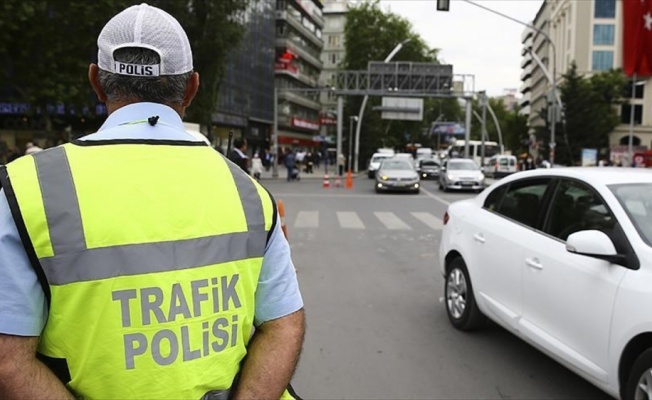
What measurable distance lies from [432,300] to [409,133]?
7446 centimetres

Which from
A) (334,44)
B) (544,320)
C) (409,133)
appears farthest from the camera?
(334,44)

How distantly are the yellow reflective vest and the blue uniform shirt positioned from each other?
0.03 meters

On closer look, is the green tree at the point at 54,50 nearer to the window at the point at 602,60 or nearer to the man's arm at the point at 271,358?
the man's arm at the point at 271,358

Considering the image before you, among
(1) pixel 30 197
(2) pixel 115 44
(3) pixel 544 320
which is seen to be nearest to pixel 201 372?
(1) pixel 30 197

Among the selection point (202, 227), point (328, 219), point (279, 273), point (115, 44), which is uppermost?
point (115, 44)

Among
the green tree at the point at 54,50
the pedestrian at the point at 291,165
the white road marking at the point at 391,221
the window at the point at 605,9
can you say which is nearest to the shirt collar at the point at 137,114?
the white road marking at the point at 391,221

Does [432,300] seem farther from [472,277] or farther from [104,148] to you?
[104,148]

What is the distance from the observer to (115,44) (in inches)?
58.3

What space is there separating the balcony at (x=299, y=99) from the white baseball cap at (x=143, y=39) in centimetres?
6334

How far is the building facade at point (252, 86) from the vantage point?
1908 inches

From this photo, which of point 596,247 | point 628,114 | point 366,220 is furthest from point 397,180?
point 628,114

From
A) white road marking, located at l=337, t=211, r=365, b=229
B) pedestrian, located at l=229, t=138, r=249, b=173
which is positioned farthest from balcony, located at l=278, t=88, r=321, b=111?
pedestrian, located at l=229, t=138, r=249, b=173

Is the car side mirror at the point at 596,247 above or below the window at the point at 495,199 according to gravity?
below

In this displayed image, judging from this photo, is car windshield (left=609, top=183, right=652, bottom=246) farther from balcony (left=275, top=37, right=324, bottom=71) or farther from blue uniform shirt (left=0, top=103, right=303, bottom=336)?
balcony (left=275, top=37, right=324, bottom=71)
